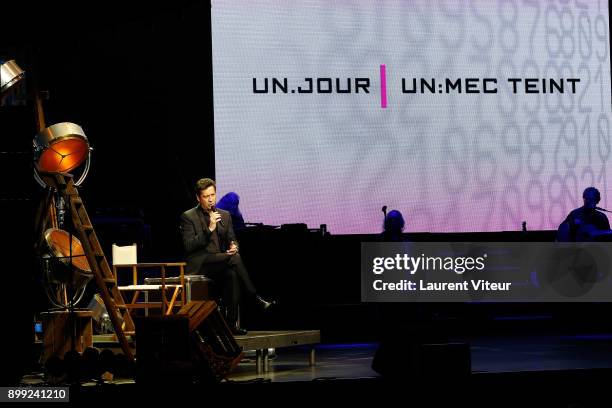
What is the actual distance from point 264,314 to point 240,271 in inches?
77.8

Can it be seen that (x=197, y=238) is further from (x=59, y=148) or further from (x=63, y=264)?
(x=59, y=148)

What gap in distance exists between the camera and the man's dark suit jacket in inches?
272

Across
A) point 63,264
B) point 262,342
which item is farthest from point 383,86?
point 63,264

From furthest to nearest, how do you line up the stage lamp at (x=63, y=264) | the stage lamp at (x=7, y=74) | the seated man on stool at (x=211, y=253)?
the seated man on stool at (x=211, y=253) → the stage lamp at (x=63, y=264) → the stage lamp at (x=7, y=74)

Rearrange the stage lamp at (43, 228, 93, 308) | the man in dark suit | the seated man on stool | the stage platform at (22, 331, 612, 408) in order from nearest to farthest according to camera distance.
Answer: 1. the stage platform at (22, 331, 612, 408)
2. the stage lamp at (43, 228, 93, 308)
3. the seated man on stool
4. the man in dark suit

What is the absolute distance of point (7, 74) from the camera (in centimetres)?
535

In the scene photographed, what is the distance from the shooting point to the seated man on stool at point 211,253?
687 centimetres

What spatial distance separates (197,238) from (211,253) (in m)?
0.14

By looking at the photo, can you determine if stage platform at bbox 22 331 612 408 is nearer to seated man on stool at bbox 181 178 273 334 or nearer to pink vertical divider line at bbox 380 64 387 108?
seated man on stool at bbox 181 178 273 334

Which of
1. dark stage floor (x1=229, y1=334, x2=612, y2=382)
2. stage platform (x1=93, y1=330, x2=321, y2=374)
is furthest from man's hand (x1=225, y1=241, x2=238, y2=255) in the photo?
dark stage floor (x1=229, y1=334, x2=612, y2=382)

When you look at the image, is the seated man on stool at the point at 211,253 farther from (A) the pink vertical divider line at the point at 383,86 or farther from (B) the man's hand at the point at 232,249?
(A) the pink vertical divider line at the point at 383,86

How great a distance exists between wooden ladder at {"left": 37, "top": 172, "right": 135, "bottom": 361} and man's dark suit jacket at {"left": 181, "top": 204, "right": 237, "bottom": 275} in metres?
0.98

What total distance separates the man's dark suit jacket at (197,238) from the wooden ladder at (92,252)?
3.20 ft

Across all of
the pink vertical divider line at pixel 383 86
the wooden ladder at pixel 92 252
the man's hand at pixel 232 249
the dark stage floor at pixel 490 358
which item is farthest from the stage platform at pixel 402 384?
the pink vertical divider line at pixel 383 86
